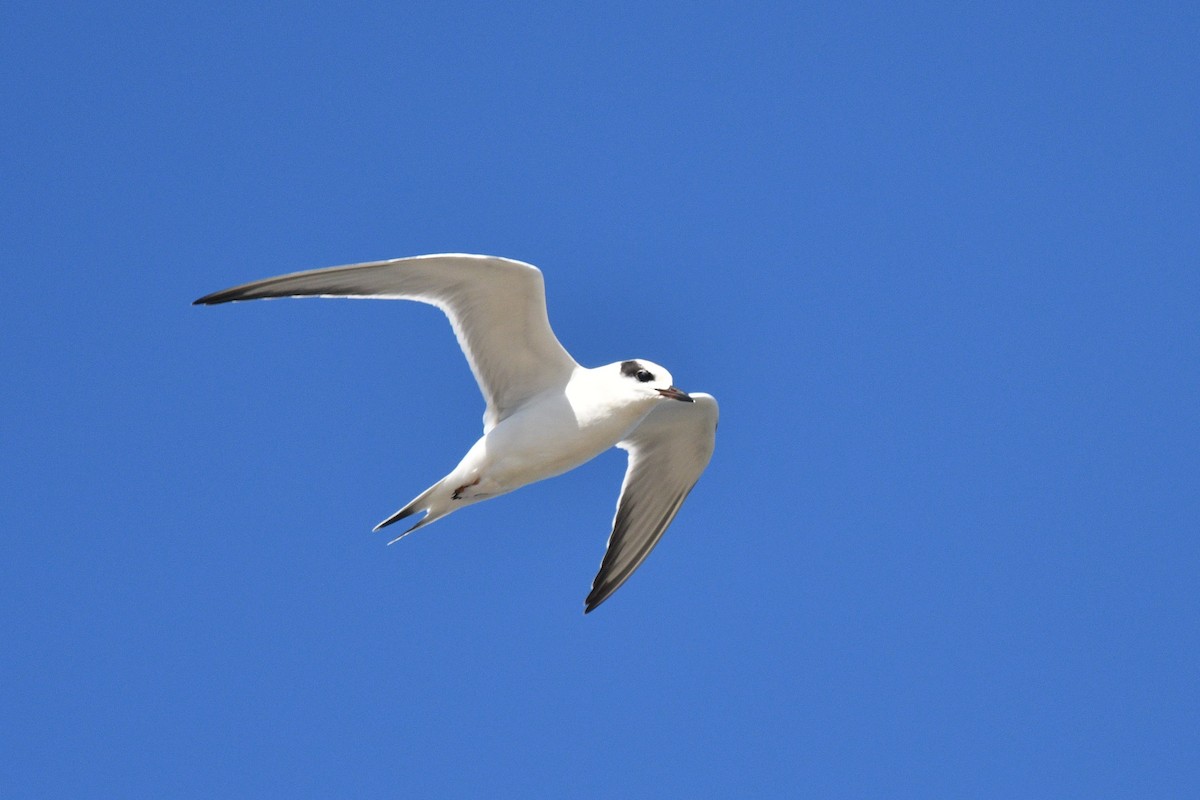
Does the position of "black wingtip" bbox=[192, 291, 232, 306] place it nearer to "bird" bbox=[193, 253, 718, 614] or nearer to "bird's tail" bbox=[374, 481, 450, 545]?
"bird" bbox=[193, 253, 718, 614]

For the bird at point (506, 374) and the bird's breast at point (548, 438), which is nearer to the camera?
the bird at point (506, 374)

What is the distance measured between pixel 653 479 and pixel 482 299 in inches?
101

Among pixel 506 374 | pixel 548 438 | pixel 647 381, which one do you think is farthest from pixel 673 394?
pixel 506 374

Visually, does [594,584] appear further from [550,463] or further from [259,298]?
[259,298]

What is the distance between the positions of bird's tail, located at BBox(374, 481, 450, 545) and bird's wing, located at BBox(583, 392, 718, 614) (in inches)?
67.8

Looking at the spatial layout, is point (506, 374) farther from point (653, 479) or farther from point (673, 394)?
point (653, 479)

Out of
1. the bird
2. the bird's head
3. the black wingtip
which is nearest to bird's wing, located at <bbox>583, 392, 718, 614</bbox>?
the bird

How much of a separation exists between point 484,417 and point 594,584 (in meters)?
1.77

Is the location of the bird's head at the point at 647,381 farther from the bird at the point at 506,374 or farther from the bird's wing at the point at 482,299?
the bird's wing at the point at 482,299

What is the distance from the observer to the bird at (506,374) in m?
10.2

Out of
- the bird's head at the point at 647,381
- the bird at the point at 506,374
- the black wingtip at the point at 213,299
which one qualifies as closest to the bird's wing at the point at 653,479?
the bird at the point at 506,374

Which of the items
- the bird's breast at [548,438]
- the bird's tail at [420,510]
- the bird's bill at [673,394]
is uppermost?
the bird's bill at [673,394]

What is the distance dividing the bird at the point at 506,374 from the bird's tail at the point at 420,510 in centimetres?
1

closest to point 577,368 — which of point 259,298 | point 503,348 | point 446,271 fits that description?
point 503,348
